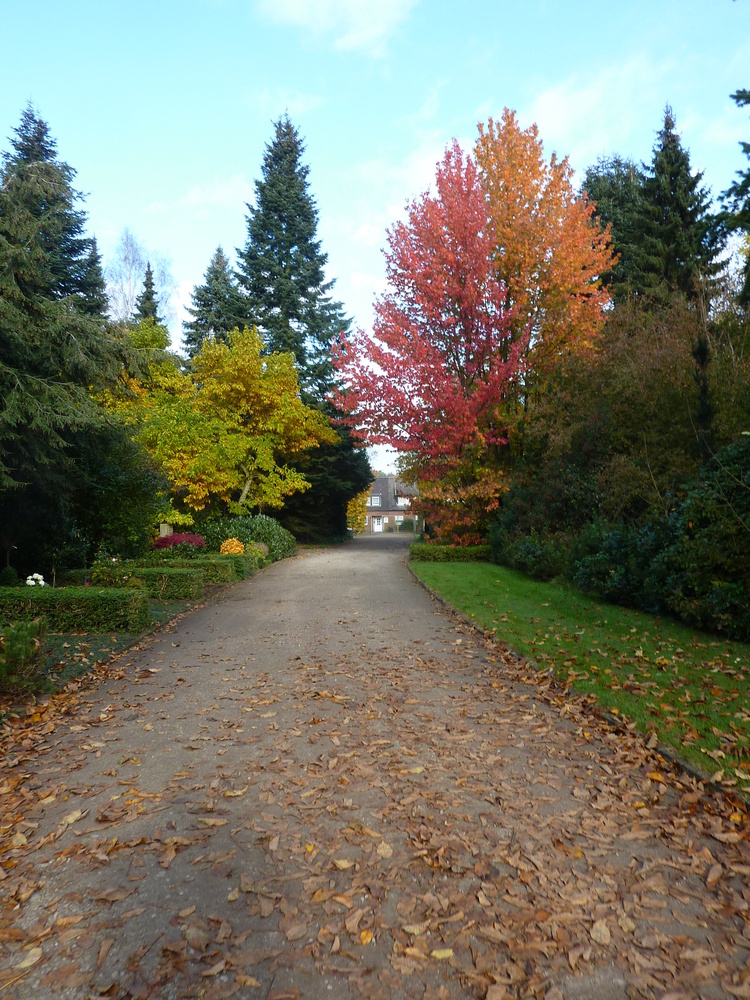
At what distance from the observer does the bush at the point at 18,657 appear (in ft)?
19.1

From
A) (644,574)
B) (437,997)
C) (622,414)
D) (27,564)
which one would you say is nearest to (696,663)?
(644,574)

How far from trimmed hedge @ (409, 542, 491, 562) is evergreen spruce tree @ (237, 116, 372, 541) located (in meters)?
12.5

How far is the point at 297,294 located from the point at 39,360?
77.7 ft

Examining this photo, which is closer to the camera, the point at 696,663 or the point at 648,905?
the point at 648,905

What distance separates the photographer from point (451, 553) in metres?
19.3

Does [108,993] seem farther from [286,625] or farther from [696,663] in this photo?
[286,625]

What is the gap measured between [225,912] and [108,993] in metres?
0.58

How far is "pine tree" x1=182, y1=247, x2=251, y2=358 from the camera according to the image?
108 ft

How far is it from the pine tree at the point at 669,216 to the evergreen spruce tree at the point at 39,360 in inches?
792

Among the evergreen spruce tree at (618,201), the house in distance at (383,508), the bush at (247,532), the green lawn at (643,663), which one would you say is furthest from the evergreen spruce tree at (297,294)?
the house in distance at (383,508)

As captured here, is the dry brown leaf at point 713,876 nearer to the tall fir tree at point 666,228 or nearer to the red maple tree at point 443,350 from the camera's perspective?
the red maple tree at point 443,350

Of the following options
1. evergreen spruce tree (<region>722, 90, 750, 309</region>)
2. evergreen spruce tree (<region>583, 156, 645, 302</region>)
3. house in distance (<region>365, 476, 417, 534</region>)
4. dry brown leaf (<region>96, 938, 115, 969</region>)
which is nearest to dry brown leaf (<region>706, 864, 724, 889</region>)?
dry brown leaf (<region>96, 938, 115, 969</region>)

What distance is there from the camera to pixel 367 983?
2391 mm

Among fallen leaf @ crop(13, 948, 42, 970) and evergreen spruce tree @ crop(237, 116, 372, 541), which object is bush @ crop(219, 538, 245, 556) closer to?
evergreen spruce tree @ crop(237, 116, 372, 541)
